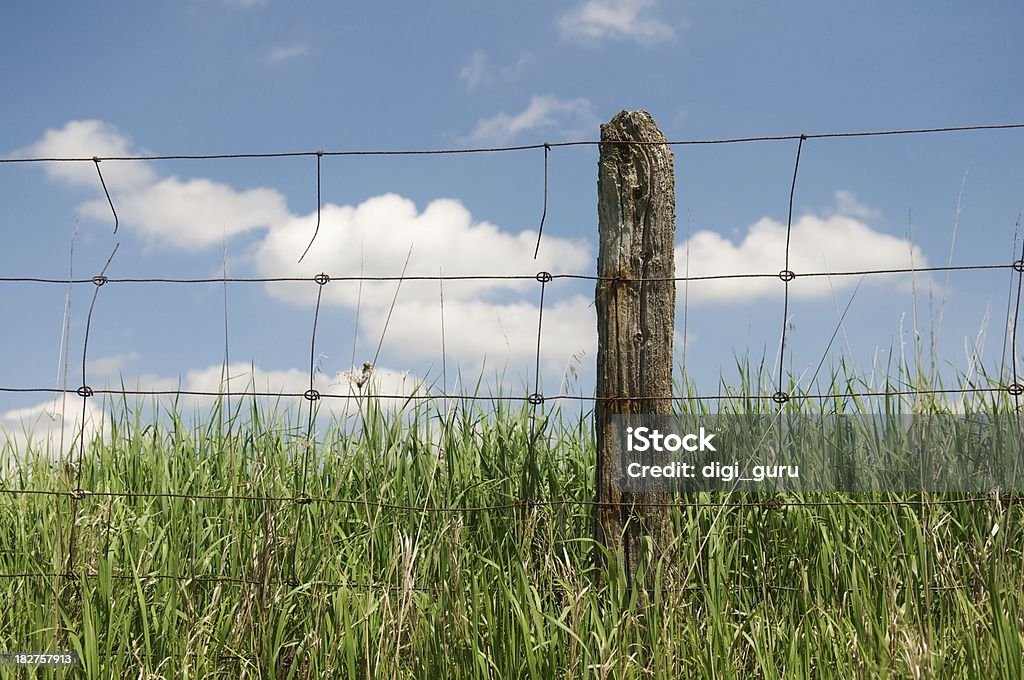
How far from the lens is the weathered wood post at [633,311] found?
3199mm

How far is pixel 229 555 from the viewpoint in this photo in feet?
11.6

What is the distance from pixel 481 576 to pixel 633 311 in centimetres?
114

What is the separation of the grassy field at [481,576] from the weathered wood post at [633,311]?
13cm

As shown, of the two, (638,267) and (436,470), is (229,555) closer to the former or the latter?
(436,470)

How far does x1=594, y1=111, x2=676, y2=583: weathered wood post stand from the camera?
10.5 feet

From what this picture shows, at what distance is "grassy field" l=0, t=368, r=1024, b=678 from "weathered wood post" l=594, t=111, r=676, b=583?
0.13 meters

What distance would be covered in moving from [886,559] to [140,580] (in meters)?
A: 2.78

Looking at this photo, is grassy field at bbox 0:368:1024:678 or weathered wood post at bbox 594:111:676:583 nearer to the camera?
grassy field at bbox 0:368:1024:678

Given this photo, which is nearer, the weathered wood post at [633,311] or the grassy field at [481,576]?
the grassy field at [481,576]

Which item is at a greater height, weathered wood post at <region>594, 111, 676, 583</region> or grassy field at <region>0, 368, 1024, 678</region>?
weathered wood post at <region>594, 111, 676, 583</region>

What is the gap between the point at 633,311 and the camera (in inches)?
127

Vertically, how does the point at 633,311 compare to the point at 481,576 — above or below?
above

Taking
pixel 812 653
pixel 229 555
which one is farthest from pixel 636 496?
pixel 229 555

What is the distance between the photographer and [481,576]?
3.32 meters
